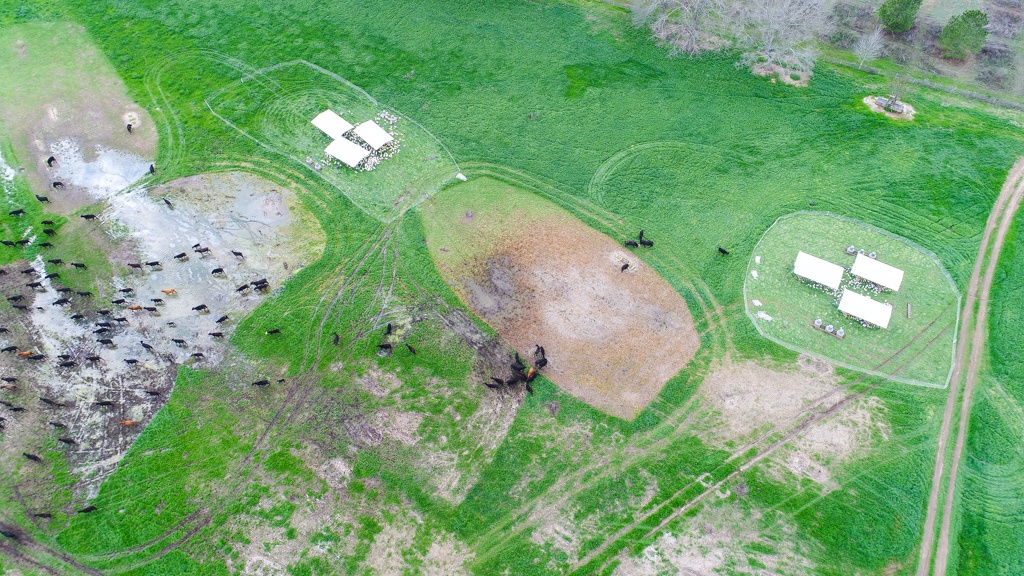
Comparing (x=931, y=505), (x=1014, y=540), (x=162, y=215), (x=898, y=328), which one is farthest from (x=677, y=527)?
(x=162, y=215)

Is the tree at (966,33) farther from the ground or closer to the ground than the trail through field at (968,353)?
farther from the ground

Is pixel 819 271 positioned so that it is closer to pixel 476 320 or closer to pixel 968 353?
pixel 968 353

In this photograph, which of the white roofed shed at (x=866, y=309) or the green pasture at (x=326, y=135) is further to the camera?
the green pasture at (x=326, y=135)

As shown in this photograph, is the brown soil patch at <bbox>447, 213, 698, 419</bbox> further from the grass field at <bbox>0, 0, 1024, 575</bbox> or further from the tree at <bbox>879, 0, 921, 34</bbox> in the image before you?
the tree at <bbox>879, 0, 921, 34</bbox>

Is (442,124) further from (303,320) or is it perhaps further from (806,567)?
(806,567)

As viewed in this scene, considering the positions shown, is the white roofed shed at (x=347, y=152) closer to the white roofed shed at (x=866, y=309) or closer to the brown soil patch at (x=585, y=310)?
the brown soil patch at (x=585, y=310)

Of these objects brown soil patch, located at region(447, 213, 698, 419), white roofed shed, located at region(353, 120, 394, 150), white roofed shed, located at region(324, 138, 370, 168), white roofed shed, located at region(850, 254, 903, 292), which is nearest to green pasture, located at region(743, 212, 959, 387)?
white roofed shed, located at region(850, 254, 903, 292)

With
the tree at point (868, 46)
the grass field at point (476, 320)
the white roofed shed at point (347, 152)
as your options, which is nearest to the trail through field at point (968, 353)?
the grass field at point (476, 320)

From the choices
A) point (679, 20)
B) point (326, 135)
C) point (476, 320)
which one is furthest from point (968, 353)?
point (326, 135)
